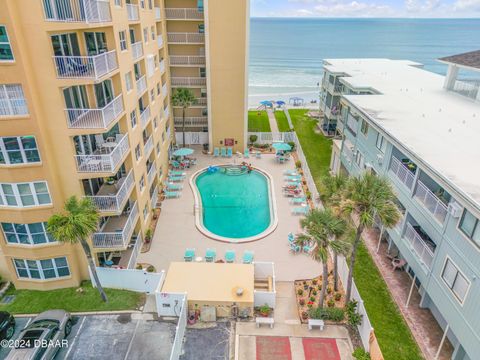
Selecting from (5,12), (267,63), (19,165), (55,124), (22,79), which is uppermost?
(5,12)

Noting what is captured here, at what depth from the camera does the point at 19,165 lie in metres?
17.0

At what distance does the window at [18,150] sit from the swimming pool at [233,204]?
13.5m

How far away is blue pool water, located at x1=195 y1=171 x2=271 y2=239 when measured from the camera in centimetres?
2804

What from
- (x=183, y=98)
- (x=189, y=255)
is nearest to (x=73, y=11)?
(x=189, y=255)

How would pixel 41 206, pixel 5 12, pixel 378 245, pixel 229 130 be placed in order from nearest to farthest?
pixel 5 12
pixel 41 206
pixel 378 245
pixel 229 130

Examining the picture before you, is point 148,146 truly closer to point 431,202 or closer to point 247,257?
point 247,257

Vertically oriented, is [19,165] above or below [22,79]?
below

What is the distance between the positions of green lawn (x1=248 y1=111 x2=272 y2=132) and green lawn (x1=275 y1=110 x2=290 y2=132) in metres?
1.76

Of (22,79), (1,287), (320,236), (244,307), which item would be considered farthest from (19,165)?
(320,236)

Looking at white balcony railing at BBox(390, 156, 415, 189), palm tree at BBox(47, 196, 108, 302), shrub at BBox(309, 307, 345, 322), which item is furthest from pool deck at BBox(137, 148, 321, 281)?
white balcony railing at BBox(390, 156, 415, 189)

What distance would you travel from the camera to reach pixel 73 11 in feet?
53.6

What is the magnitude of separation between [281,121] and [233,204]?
27.1 meters

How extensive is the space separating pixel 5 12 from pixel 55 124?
5.10 metres

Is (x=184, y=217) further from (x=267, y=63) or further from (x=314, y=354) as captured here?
(x=267, y=63)
